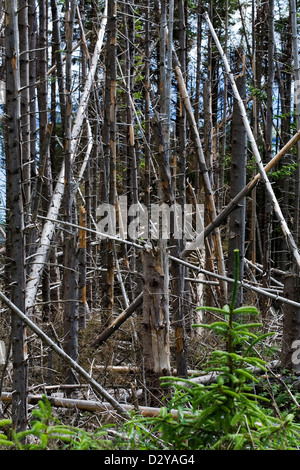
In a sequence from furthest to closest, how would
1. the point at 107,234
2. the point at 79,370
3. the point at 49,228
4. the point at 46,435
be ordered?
the point at 107,234 < the point at 49,228 < the point at 79,370 < the point at 46,435

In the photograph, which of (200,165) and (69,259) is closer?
(69,259)

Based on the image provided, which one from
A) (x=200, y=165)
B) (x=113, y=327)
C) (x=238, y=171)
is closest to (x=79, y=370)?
(x=113, y=327)

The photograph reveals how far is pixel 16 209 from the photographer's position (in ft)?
8.00

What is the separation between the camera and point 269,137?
20.5ft

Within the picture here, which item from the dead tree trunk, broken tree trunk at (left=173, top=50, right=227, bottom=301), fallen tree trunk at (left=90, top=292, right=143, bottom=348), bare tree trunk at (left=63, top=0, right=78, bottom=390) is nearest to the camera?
the dead tree trunk

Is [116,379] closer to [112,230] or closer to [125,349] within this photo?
[125,349]

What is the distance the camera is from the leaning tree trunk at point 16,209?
2.39m

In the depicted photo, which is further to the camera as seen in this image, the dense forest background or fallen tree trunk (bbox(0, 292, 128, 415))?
the dense forest background

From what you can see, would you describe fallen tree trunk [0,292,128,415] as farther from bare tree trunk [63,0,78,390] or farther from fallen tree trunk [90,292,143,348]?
fallen tree trunk [90,292,143,348]

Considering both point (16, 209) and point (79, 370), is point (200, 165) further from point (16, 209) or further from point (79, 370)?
point (79, 370)

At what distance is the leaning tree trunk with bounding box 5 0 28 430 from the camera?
2.39 metres

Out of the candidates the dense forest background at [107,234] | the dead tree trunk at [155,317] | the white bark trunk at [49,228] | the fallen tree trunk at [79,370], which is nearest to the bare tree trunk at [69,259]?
the dense forest background at [107,234]

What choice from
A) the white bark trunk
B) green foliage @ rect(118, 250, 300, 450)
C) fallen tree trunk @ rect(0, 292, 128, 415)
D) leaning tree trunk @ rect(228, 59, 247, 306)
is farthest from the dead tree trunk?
green foliage @ rect(118, 250, 300, 450)

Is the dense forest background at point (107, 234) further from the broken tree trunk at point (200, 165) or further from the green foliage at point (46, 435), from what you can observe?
the green foliage at point (46, 435)
